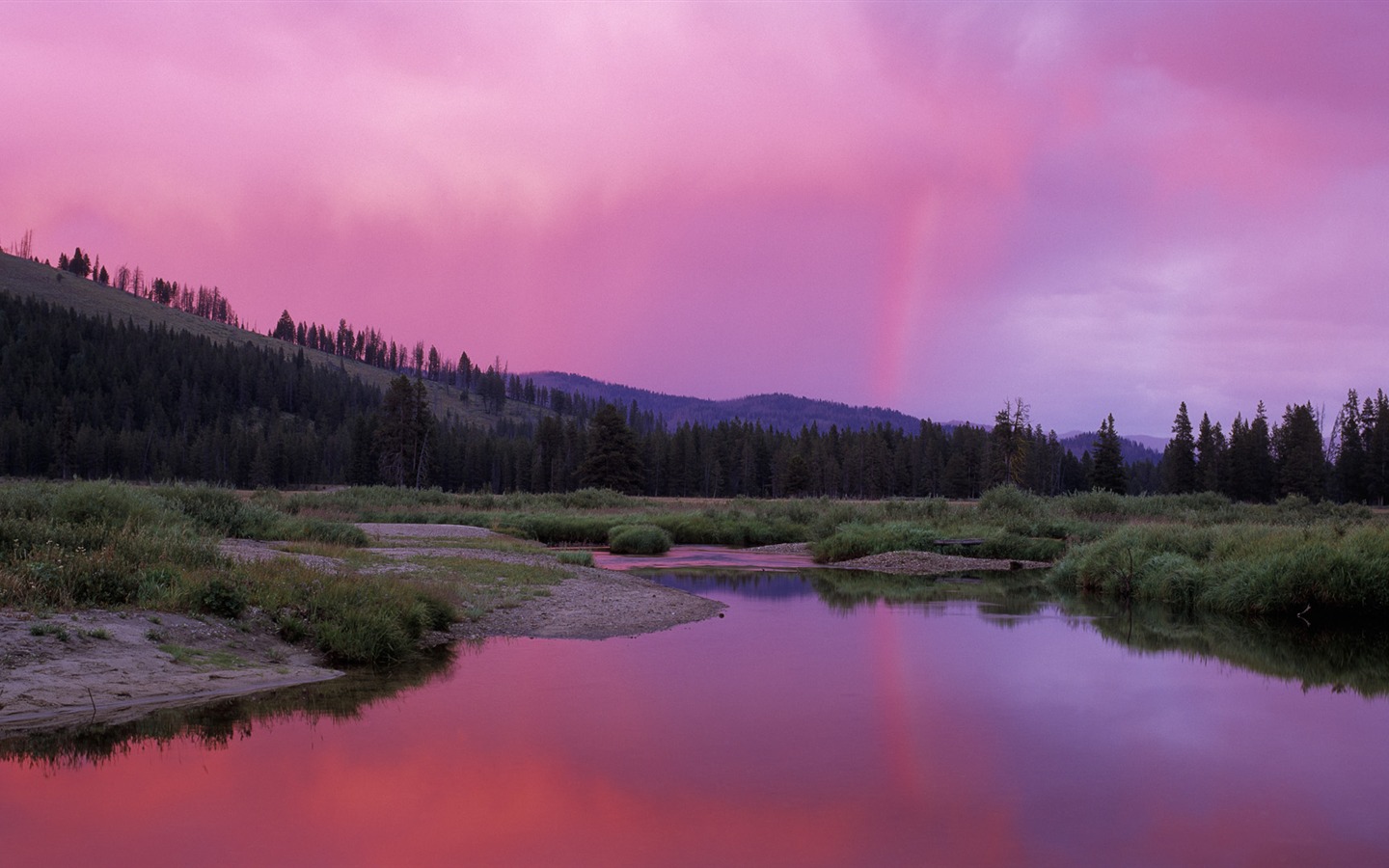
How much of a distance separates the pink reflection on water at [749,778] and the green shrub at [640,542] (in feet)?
78.7

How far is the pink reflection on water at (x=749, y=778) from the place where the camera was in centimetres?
762

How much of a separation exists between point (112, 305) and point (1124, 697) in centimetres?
21900

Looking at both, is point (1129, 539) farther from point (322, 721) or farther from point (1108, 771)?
point (322, 721)

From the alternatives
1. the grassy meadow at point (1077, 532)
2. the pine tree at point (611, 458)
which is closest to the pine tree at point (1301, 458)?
the grassy meadow at point (1077, 532)

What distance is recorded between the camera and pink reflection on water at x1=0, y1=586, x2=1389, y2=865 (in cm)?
762

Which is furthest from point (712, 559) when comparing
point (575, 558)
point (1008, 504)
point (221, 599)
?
point (221, 599)

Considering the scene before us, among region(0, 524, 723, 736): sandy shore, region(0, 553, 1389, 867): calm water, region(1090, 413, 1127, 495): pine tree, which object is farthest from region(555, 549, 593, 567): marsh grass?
region(1090, 413, 1127, 495): pine tree

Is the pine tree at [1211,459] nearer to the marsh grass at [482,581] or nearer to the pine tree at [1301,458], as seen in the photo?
the pine tree at [1301,458]

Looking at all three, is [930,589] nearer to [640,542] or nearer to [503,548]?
[503,548]

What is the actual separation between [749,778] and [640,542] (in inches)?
1169

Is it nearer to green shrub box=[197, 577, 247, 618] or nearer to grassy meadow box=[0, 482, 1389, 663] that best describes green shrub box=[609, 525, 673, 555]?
grassy meadow box=[0, 482, 1389, 663]

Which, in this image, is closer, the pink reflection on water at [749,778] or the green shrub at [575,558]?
the pink reflection on water at [749,778]

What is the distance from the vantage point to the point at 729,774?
938 cm

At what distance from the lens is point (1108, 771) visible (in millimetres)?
9883
